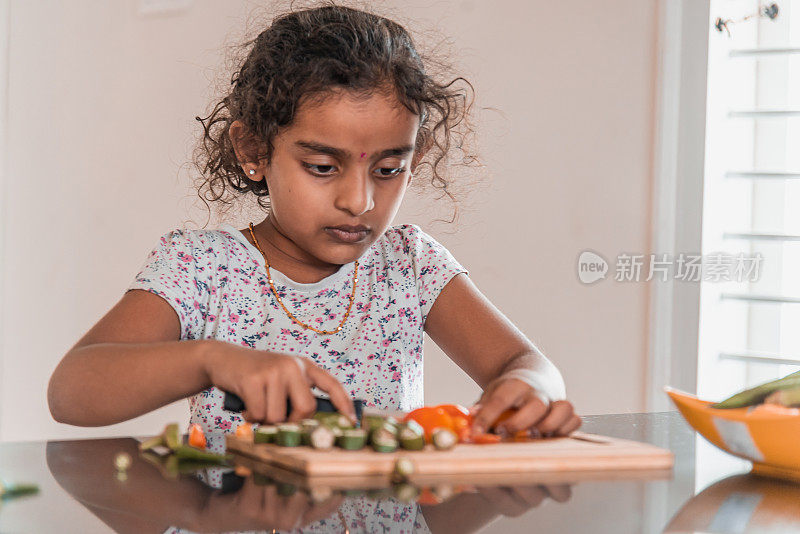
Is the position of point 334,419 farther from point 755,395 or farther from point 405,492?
point 755,395

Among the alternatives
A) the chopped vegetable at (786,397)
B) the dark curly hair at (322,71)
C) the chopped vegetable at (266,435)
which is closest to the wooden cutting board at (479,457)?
the chopped vegetable at (266,435)

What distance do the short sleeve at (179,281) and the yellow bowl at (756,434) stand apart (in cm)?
74

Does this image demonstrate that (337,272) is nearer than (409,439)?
No

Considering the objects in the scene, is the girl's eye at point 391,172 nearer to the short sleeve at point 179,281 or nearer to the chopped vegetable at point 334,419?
the short sleeve at point 179,281

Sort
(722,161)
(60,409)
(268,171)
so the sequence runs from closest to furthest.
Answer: (60,409) → (268,171) → (722,161)

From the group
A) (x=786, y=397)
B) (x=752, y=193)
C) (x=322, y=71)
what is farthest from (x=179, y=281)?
(x=752, y=193)

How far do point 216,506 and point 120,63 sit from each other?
2.62 metres

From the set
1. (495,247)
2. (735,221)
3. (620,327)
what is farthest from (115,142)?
(735,221)

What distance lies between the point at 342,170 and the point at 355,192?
1.7 inches

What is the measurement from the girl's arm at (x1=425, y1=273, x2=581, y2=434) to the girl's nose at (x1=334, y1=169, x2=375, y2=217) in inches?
11.1

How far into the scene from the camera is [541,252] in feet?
7.66

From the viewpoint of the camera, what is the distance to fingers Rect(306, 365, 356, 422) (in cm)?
91

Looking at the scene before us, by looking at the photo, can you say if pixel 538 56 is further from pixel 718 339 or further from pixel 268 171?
pixel 268 171

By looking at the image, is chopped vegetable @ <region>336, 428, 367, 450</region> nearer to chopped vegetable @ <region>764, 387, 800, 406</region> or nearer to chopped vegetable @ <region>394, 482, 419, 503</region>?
chopped vegetable @ <region>394, 482, 419, 503</region>
